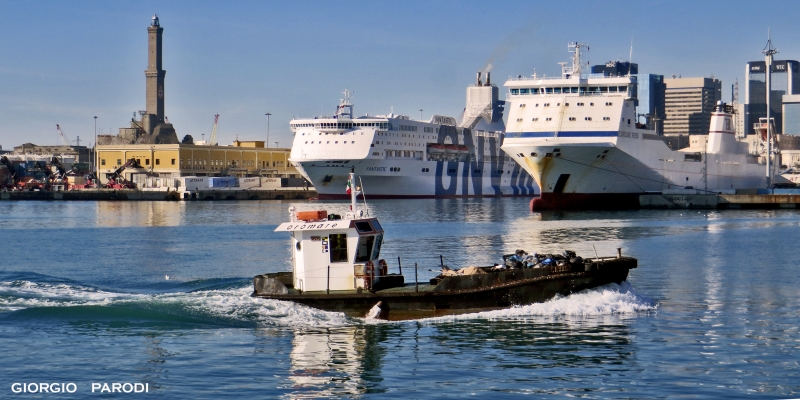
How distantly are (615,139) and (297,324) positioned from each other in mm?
60012

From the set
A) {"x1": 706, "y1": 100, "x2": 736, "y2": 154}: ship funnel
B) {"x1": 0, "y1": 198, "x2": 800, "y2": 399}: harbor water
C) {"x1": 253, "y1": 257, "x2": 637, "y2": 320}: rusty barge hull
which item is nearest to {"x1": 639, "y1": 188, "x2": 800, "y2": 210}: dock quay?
{"x1": 706, "y1": 100, "x2": 736, "y2": 154}: ship funnel

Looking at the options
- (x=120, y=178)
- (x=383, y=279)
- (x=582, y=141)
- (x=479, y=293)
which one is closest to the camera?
(x=479, y=293)

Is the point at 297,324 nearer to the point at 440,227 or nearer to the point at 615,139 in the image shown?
the point at 440,227

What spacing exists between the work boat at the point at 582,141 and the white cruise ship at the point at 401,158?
23.1 meters

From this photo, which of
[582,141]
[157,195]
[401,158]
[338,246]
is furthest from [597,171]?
[157,195]

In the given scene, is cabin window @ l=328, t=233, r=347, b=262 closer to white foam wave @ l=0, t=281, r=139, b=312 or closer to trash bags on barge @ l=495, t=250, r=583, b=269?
trash bags on barge @ l=495, t=250, r=583, b=269

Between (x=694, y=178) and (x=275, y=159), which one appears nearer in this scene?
(x=694, y=178)

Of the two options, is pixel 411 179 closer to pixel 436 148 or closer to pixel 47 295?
pixel 436 148

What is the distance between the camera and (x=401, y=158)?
121 metres

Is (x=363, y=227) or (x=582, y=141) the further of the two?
(x=582, y=141)

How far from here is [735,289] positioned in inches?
1243

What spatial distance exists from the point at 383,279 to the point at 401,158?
9519cm

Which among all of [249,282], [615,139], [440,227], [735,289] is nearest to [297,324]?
[249,282]

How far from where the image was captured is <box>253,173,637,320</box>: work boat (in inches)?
981
